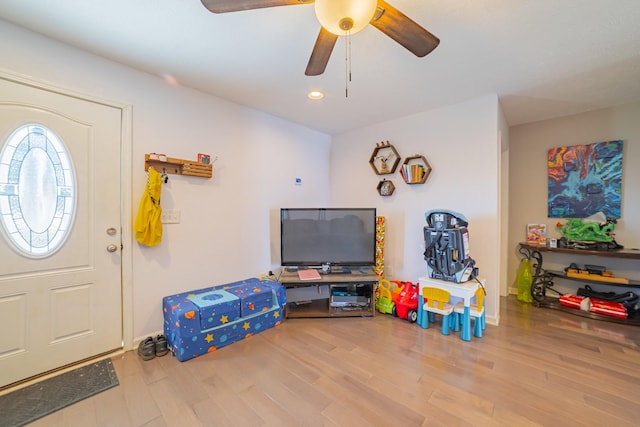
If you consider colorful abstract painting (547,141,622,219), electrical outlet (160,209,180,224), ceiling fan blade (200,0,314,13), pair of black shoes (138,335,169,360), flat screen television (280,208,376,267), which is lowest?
pair of black shoes (138,335,169,360)

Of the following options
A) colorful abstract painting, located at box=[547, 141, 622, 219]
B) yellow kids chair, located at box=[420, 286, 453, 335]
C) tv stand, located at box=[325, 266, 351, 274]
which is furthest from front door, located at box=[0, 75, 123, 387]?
colorful abstract painting, located at box=[547, 141, 622, 219]

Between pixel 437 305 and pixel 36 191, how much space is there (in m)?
3.43

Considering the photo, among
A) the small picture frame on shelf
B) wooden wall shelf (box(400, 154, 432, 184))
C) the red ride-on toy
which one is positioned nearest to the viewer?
the small picture frame on shelf

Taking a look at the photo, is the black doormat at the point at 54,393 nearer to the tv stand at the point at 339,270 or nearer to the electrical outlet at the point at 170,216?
the electrical outlet at the point at 170,216

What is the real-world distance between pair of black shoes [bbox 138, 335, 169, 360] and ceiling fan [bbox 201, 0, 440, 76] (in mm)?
2400

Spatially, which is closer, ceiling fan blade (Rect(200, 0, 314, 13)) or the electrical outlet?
ceiling fan blade (Rect(200, 0, 314, 13))

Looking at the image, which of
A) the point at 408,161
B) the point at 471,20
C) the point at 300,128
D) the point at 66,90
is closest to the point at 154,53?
the point at 66,90

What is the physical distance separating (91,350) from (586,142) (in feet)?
18.2

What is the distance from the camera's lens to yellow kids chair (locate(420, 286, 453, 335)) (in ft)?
7.92

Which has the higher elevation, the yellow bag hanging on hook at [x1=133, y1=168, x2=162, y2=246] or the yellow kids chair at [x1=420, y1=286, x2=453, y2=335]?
the yellow bag hanging on hook at [x1=133, y1=168, x2=162, y2=246]

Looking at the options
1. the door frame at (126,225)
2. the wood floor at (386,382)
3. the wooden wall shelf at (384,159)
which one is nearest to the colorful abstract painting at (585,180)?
the wood floor at (386,382)

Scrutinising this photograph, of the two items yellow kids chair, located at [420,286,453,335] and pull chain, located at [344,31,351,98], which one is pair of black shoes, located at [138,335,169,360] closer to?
yellow kids chair, located at [420,286,453,335]

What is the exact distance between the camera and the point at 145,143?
220 cm

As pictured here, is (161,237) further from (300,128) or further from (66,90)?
(300,128)
